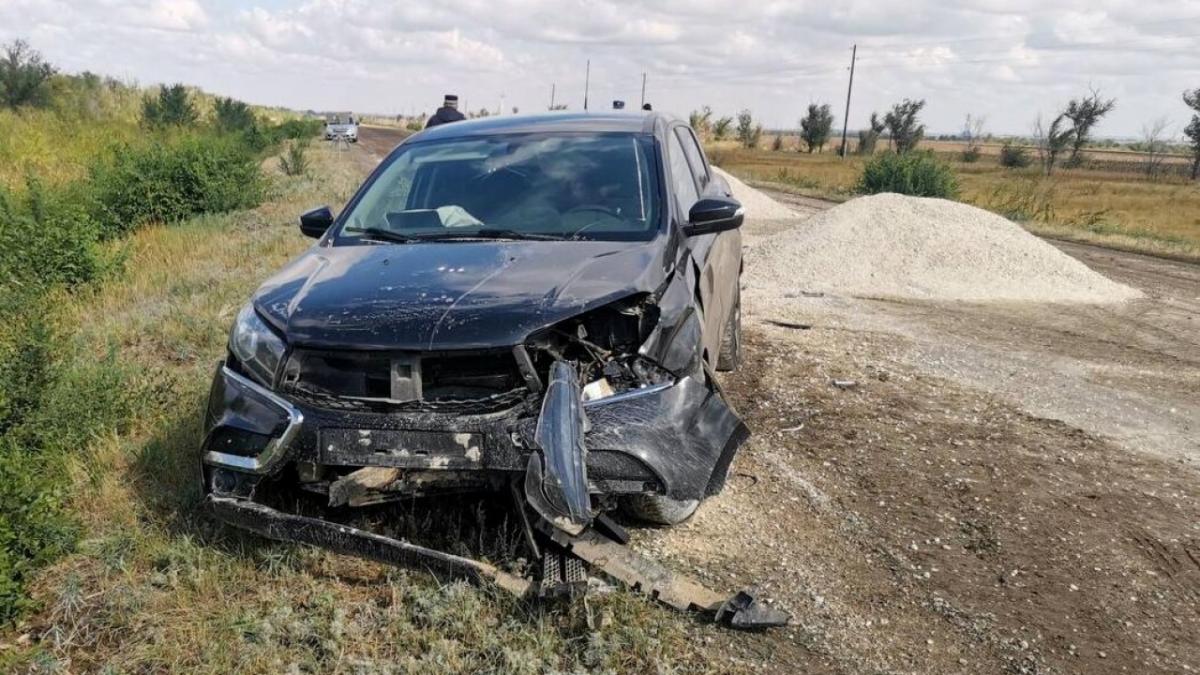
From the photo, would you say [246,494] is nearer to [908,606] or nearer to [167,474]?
[167,474]

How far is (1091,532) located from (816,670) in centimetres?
180

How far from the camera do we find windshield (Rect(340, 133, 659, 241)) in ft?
12.4

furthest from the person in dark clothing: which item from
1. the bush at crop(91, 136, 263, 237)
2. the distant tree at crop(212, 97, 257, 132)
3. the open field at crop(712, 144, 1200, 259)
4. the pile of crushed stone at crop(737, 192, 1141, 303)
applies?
the distant tree at crop(212, 97, 257, 132)

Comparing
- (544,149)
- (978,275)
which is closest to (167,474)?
(544,149)

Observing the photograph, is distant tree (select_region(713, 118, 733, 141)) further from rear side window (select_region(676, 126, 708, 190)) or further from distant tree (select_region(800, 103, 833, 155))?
rear side window (select_region(676, 126, 708, 190))

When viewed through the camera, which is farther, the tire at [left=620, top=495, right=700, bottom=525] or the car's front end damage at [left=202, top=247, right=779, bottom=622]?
the tire at [left=620, top=495, right=700, bottom=525]

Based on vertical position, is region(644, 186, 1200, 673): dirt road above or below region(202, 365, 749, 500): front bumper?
below

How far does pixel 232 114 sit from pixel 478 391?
124ft

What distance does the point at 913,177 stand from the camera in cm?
2244

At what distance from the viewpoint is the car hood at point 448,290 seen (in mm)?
2781

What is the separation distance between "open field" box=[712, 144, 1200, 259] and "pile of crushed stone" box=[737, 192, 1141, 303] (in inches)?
247

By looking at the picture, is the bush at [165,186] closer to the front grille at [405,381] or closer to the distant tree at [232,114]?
the front grille at [405,381]

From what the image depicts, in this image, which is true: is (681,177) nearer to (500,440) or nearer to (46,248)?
(500,440)

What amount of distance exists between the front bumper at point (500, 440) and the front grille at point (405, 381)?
0.04 meters
